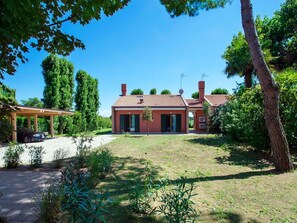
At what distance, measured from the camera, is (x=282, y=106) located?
25.3ft

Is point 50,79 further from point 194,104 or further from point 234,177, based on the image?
point 234,177

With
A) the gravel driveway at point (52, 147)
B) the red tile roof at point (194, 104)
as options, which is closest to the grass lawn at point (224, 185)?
the gravel driveway at point (52, 147)

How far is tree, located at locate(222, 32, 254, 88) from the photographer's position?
46.9ft

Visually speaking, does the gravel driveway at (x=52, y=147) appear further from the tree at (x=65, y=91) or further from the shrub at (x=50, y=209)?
the tree at (x=65, y=91)

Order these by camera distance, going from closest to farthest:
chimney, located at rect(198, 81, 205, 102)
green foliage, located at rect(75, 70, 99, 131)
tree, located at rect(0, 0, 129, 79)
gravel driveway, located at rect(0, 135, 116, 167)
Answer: tree, located at rect(0, 0, 129, 79), gravel driveway, located at rect(0, 135, 116, 167), green foliage, located at rect(75, 70, 99, 131), chimney, located at rect(198, 81, 205, 102)

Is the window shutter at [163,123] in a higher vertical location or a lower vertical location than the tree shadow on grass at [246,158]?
higher

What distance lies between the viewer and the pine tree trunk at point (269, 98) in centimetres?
581

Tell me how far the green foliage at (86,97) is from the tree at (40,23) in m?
23.7

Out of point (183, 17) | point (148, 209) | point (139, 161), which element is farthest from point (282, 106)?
point (148, 209)

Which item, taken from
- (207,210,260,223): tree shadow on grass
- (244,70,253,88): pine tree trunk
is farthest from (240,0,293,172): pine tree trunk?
(244,70,253,88): pine tree trunk

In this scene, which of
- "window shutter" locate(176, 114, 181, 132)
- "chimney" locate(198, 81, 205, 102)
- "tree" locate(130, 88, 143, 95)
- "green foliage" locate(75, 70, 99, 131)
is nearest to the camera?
"window shutter" locate(176, 114, 181, 132)

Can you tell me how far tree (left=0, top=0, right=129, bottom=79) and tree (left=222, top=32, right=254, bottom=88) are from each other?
41.4 ft

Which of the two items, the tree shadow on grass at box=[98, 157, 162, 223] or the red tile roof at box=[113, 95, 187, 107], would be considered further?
the red tile roof at box=[113, 95, 187, 107]

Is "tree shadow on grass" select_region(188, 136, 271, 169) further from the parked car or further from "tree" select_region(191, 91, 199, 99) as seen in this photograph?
"tree" select_region(191, 91, 199, 99)
